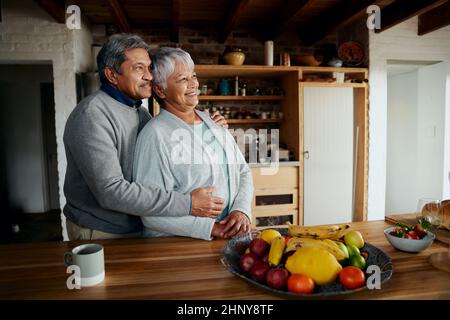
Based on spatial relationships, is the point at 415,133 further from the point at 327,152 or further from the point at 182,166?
the point at 182,166

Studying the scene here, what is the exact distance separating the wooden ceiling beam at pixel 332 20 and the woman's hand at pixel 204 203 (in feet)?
8.67

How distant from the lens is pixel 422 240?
118cm

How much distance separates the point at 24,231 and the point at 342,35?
16.2 feet

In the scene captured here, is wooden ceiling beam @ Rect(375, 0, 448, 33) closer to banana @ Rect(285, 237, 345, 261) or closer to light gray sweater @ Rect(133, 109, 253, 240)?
light gray sweater @ Rect(133, 109, 253, 240)

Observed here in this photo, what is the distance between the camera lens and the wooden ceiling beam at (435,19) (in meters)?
3.56

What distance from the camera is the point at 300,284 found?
883mm

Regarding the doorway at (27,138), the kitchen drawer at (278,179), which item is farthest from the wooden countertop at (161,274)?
the doorway at (27,138)

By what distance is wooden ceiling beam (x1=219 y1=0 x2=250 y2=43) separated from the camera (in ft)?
10.2

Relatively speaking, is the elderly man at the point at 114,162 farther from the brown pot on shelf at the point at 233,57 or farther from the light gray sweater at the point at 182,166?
the brown pot on shelf at the point at 233,57

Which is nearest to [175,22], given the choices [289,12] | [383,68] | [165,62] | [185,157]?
[289,12]

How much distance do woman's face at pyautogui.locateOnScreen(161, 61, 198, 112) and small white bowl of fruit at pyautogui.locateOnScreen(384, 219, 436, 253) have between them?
3.24 feet
